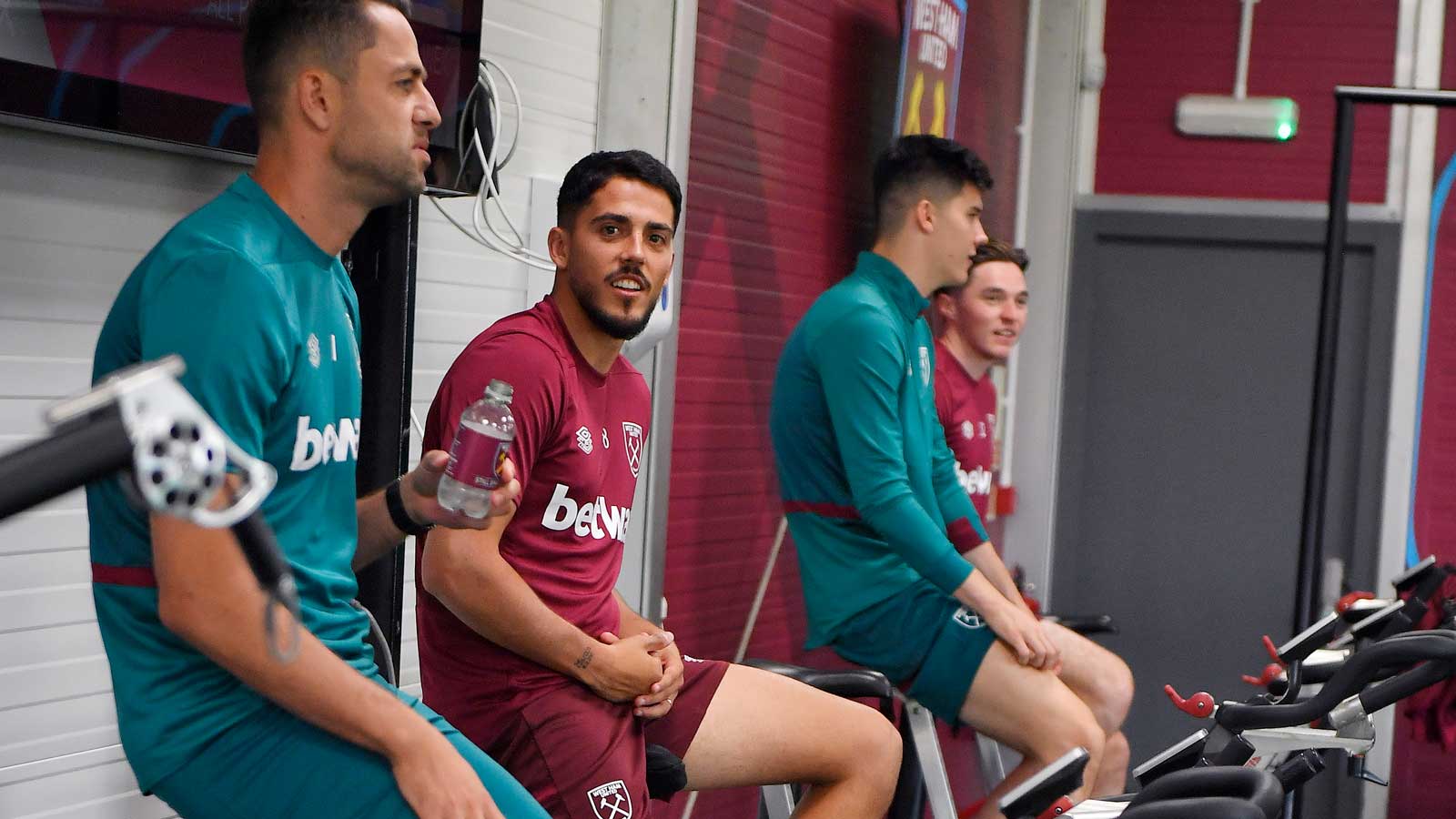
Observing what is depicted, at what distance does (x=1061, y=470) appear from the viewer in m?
6.43

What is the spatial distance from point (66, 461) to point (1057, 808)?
4.10ft

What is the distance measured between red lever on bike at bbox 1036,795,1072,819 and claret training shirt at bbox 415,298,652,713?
69 cm

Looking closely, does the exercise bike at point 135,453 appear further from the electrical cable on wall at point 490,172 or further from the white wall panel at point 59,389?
the electrical cable on wall at point 490,172

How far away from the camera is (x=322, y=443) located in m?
1.57

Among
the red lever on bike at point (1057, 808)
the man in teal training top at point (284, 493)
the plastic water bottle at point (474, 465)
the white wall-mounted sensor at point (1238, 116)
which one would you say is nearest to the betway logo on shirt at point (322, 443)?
the man in teal training top at point (284, 493)

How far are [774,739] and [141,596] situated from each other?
1081 mm

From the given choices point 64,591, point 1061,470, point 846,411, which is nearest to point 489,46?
point 846,411

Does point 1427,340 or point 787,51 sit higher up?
point 787,51

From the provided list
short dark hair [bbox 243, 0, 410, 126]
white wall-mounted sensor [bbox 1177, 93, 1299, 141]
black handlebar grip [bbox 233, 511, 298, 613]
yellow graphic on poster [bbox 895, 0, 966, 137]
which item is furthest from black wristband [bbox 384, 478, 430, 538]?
white wall-mounted sensor [bbox 1177, 93, 1299, 141]

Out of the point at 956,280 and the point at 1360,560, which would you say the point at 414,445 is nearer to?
the point at 956,280

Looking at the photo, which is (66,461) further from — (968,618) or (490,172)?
(968,618)

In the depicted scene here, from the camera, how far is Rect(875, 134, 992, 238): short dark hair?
348 cm

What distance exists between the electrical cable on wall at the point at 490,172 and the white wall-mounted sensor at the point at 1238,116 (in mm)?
4102

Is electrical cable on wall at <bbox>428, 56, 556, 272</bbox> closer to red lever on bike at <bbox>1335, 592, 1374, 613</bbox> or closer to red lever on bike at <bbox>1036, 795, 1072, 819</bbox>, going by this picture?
red lever on bike at <bbox>1036, 795, 1072, 819</bbox>
